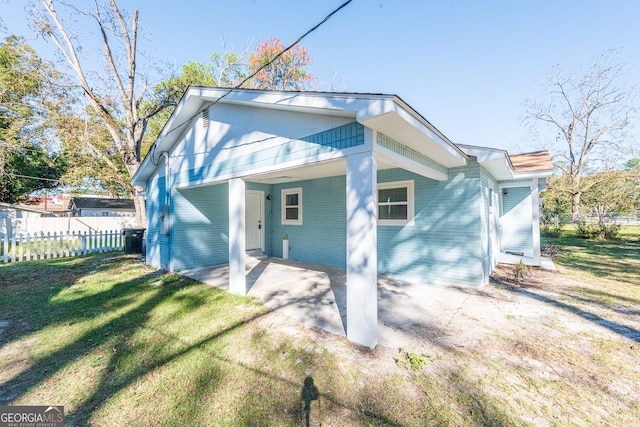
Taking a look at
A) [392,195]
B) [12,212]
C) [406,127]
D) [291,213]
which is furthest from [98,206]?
[406,127]

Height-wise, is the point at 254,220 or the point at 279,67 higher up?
the point at 279,67

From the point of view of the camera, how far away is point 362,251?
10.7ft

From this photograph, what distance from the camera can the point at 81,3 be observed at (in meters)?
10.4

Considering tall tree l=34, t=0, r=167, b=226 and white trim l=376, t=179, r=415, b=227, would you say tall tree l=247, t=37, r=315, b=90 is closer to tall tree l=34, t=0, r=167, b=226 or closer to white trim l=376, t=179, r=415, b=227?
tall tree l=34, t=0, r=167, b=226

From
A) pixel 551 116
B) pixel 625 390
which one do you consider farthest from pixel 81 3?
pixel 551 116

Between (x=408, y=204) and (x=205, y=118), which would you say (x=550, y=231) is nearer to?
(x=408, y=204)

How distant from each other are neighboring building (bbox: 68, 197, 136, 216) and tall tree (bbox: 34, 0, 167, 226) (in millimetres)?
18916

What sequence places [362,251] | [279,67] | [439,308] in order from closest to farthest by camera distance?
[362,251], [439,308], [279,67]

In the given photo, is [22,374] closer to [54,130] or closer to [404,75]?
[404,75]

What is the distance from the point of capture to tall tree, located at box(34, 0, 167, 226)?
10711 millimetres

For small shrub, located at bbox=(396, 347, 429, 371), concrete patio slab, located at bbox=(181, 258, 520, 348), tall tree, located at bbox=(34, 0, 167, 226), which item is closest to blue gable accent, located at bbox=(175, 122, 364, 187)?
concrete patio slab, located at bbox=(181, 258, 520, 348)

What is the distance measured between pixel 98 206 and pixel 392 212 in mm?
32517

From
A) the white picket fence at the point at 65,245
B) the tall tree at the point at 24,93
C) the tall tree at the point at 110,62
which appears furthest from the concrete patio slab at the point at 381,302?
the tall tree at the point at 24,93

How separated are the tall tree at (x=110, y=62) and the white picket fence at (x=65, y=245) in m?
1.57
